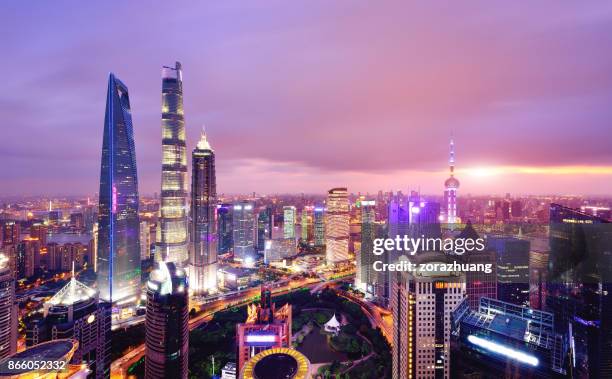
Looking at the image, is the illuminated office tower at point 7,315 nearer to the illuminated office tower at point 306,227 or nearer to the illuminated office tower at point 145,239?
the illuminated office tower at point 145,239

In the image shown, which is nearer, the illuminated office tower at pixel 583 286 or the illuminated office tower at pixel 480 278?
the illuminated office tower at pixel 583 286

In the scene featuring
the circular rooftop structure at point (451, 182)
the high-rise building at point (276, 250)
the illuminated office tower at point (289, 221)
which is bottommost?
the high-rise building at point (276, 250)

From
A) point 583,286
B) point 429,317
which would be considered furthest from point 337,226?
point 583,286

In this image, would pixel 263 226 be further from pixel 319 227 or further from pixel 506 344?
pixel 506 344

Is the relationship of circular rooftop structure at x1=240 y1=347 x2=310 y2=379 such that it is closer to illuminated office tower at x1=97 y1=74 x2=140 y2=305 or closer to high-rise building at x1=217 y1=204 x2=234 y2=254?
illuminated office tower at x1=97 y1=74 x2=140 y2=305

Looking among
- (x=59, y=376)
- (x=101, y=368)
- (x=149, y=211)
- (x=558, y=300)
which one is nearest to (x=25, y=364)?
(x=59, y=376)

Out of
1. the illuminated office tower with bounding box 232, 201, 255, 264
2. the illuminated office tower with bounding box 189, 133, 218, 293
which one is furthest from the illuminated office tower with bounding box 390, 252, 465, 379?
the illuminated office tower with bounding box 232, 201, 255, 264

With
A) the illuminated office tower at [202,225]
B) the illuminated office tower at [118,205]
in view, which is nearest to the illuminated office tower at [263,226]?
the illuminated office tower at [202,225]
